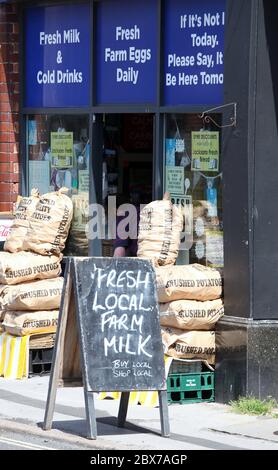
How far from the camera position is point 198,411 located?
32.4 feet

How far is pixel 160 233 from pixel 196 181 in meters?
0.73

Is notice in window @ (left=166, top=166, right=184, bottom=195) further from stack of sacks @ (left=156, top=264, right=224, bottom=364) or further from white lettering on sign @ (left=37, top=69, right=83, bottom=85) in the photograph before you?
white lettering on sign @ (left=37, top=69, right=83, bottom=85)

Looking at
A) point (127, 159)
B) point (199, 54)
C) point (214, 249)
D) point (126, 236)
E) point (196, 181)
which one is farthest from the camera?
point (127, 159)

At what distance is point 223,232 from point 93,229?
8.71 ft

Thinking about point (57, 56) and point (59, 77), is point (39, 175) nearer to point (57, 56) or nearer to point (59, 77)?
point (59, 77)

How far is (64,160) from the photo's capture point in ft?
42.6

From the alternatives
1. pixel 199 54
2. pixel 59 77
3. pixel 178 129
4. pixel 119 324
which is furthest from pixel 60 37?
pixel 119 324

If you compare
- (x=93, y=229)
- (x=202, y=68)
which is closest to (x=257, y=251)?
(x=202, y=68)

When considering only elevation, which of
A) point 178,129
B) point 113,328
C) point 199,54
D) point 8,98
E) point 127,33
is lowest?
point 113,328

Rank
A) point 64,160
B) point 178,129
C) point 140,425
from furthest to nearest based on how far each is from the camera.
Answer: point 64,160, point 178,129, point 140,425

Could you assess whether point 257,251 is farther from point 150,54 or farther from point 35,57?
point 35,57

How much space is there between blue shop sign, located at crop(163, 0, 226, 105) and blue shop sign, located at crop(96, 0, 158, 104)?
23 cm

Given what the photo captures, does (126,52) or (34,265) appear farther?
(126,52)

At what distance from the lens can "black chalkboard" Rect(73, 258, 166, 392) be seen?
8547 millimetres
